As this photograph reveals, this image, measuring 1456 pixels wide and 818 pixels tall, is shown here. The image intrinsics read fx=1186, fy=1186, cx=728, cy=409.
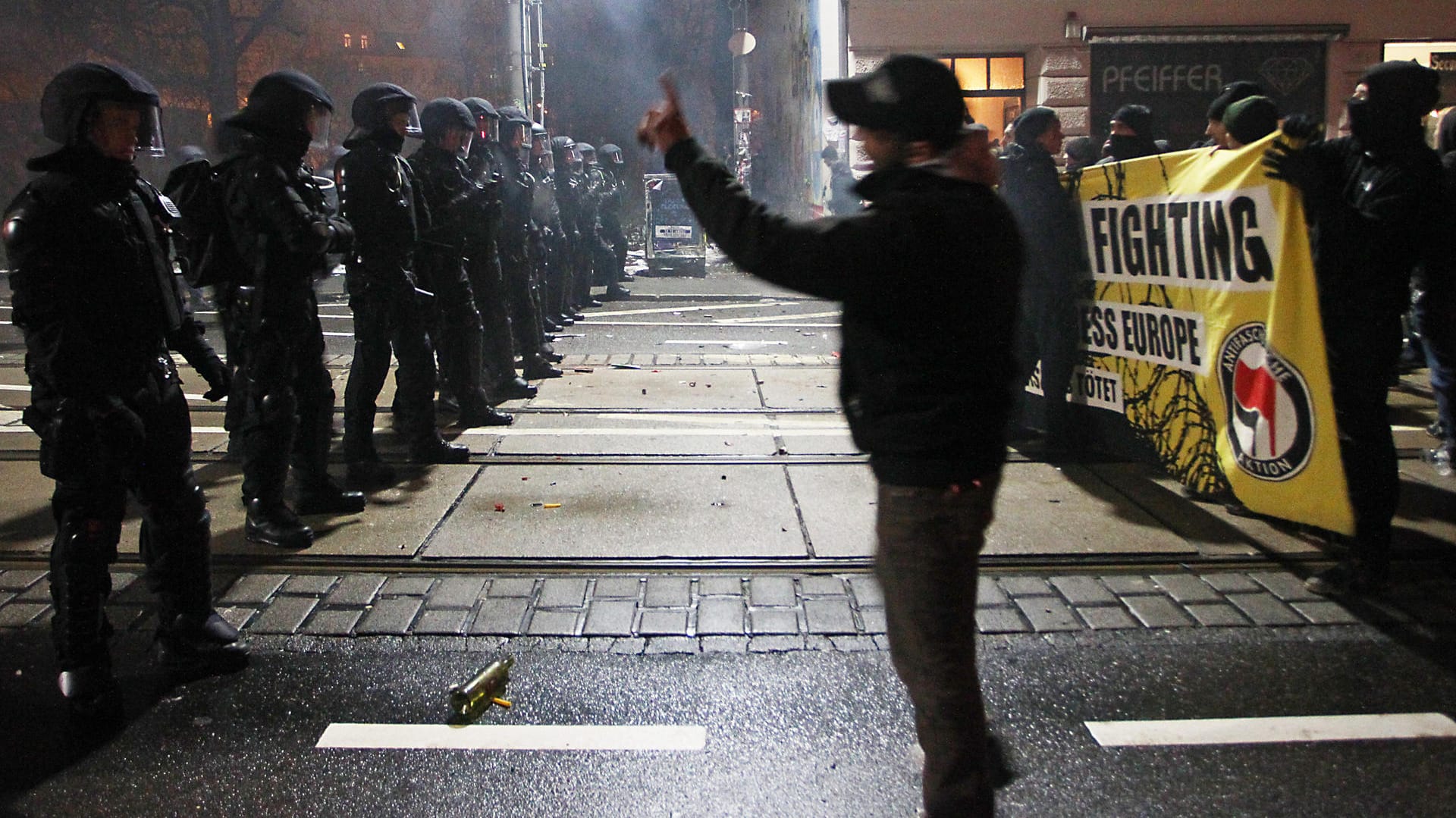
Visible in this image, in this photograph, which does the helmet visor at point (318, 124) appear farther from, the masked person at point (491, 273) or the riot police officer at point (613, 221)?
the riot police officer at point (613, 221)

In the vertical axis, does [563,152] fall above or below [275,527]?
above

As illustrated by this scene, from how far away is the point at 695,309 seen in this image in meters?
15.3

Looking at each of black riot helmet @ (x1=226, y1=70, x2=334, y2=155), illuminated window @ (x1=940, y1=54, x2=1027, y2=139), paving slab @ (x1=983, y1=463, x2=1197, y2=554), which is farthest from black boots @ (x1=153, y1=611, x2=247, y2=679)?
illuminated window @ (x1=940, y1=54, x2=1027, y2=139)

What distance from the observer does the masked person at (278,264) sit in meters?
4.84

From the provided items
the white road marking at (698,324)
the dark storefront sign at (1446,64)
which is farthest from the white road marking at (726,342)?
the dark storefront sign at (1446,64)

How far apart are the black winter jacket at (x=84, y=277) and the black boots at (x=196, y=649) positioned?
81 cm

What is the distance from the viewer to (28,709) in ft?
11.9

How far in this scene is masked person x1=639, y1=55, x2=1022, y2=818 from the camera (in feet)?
7.58

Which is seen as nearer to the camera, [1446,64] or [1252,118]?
[1252,118]

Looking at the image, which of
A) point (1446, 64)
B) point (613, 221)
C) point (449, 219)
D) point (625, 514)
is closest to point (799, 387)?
point (449, 219)

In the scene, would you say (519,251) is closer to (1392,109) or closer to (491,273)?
(491,273)

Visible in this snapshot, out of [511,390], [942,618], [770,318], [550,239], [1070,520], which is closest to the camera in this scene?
[942,618]

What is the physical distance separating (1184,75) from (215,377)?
16.7 meters

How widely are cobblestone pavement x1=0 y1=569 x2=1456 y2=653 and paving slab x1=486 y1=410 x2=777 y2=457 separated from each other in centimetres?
220
